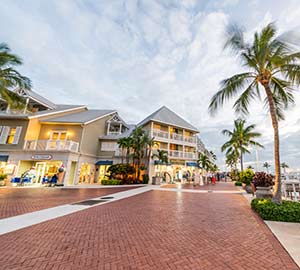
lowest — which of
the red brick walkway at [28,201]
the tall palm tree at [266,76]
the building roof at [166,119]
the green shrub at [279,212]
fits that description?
the red brick walkway at [28,201]

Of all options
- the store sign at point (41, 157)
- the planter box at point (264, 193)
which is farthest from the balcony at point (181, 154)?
the store sign at point (41, 157)

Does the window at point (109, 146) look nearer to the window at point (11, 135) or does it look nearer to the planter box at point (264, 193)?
the window at point (11, 135)

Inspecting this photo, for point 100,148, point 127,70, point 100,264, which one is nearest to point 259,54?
point 100,264

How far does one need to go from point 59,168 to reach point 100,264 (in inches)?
611

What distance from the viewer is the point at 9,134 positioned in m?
16.8

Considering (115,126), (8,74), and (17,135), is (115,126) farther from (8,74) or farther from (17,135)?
(8,74)

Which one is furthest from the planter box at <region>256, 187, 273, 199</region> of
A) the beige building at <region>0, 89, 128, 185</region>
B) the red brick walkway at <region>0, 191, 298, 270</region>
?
the beige building at <region>0, 89, 128, 185</region>

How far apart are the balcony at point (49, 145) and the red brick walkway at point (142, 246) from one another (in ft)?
42.3

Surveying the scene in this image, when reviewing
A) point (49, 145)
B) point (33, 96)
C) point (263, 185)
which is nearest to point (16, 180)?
point (49, 145)

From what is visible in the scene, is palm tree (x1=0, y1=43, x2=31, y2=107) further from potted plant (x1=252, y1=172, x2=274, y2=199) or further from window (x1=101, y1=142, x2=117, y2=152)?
potted plant (x1=252, y1=172, x2=274, y2=199)

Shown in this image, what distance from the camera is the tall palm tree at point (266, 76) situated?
654 centimetres

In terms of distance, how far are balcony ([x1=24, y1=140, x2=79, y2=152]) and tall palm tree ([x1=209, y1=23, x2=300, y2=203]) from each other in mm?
15197

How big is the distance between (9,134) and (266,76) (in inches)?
933

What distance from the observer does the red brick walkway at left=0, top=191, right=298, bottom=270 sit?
8.77 ft
